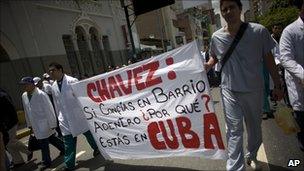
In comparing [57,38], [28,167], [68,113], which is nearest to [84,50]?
[57,38]

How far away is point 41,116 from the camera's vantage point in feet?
25.0

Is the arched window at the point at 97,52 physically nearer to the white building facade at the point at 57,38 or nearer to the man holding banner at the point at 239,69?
the white building facade at the point at 57,38

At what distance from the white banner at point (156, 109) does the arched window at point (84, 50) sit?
1911 centimetres

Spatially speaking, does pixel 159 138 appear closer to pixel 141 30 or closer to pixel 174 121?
pixel 174 121

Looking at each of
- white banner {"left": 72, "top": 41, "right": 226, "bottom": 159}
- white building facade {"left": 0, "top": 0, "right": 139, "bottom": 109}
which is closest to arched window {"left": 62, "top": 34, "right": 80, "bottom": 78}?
white building facade {"left": 0, "top": 0, "right": 139, "bottom": 109}

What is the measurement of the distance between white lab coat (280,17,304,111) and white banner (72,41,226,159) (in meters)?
1.06

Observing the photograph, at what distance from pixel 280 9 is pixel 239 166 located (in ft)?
136

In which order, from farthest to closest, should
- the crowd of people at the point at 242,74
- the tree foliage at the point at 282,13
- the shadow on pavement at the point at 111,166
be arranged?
the tree foliage at the point at 282,13 → the shadow on pavement at the point at 111,166 → the crowd of people at the point at 242,74

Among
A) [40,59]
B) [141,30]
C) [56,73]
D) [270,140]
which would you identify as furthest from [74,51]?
[141,30]

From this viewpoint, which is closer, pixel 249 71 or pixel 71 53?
pixel 249 71

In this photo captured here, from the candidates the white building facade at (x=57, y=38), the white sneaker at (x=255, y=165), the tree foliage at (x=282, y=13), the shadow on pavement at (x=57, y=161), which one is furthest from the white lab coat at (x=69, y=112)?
the tree foliage at (x=282, y=13)

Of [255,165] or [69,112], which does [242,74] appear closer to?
[255,165]

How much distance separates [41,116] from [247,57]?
15.1ft

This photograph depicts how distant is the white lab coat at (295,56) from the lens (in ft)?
12.9
